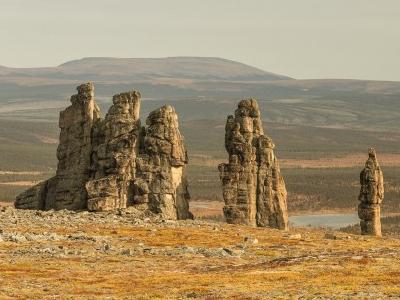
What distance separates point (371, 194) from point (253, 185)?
13.2m

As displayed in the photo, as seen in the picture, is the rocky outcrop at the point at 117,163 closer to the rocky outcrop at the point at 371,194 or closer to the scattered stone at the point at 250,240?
the scattered stone at the point at 250,240

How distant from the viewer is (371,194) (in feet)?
372

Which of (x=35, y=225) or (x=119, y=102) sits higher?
(x=119, y=102)

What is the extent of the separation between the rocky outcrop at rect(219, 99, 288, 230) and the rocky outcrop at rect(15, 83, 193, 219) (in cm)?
566

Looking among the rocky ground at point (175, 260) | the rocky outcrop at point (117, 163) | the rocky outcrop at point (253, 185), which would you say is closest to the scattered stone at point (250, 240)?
the rocky ground at point (175, 260)

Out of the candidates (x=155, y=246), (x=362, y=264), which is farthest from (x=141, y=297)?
(x=155, y=246)

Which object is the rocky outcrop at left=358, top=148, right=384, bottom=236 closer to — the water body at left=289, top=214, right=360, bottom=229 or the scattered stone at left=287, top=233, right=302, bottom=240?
the scattered stone at left=287, top=233, right=302, bottom=240

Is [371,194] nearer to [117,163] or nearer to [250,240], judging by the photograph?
[250,240]

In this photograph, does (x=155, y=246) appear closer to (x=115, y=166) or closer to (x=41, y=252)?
(x=41, y=252)

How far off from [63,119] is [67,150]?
13.2ft

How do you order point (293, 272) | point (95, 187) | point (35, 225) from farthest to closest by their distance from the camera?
point (95, 187)
point (35, 225)
point (293, 272)

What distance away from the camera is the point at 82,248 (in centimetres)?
8744

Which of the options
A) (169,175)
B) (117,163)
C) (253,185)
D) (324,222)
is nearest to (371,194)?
(253,185)

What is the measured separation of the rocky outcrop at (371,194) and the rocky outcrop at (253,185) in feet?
29.6
